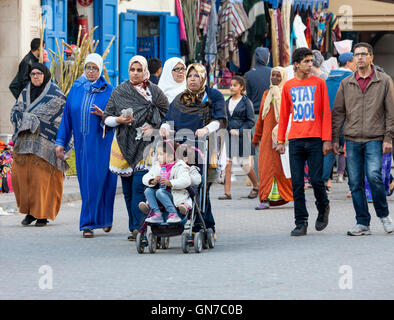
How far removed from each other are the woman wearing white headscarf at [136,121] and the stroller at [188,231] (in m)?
0.78

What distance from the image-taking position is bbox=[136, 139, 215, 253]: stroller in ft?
30.7

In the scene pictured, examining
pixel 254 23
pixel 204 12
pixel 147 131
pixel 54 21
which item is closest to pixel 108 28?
pixel 204 12

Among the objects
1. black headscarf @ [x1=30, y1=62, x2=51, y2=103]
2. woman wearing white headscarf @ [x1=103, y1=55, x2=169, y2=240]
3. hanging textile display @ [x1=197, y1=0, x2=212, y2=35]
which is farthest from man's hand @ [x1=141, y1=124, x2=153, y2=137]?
hanging textile display @ [x1=197, y1=0, x2=212, y2=35]

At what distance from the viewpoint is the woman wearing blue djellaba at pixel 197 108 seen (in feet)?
32.1

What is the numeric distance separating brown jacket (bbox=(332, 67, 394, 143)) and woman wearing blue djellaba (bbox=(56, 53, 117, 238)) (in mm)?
2438

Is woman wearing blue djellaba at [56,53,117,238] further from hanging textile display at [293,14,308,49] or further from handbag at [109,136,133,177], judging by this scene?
hanging textile display at [293,14,308,49]

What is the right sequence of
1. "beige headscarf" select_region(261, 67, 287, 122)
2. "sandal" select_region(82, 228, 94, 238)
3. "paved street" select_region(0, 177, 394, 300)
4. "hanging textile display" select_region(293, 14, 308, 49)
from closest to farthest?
"paved street" select_region(0, 177, 394, 300) < "sandal" select_region(82, 228, 94, 238) < "beige headscarf" select_region(261, 67, 287, 122) < "hanging textile display" select_region(293, 14, 308, 49)

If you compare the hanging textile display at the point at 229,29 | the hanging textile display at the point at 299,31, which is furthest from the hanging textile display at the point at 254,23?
the hanging textile display at the point at 299,31

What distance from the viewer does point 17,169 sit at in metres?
12.5

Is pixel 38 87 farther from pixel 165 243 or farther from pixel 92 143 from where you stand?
pixel 165 243

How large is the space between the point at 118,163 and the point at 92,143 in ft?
2.26

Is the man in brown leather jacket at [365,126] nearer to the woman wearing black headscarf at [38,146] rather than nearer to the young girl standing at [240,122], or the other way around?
the woman wearing black headscarf at [38,146]

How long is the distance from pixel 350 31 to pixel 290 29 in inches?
324
